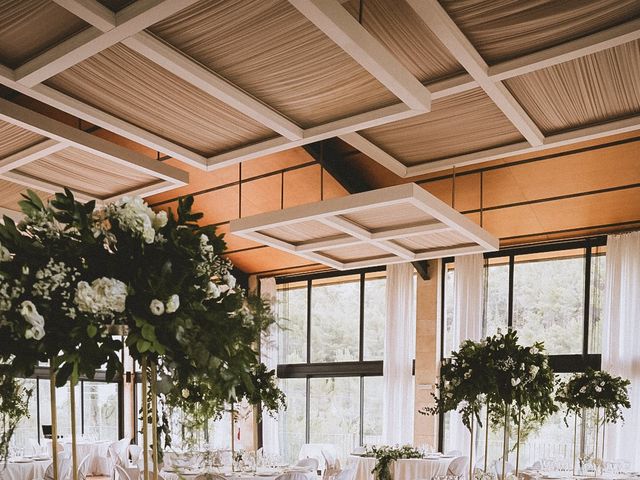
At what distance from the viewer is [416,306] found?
13.2 metres

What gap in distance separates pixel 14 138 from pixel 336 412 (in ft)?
32.8

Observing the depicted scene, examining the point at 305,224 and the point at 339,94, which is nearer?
the point at 339,94

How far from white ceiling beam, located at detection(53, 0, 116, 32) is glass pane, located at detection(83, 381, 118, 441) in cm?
1475

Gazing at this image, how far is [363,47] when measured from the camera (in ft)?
12.1

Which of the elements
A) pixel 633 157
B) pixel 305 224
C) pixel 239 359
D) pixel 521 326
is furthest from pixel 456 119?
pixel 521 326

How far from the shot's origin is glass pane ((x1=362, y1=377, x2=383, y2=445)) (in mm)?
13586

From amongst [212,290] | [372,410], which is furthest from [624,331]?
[212,290]

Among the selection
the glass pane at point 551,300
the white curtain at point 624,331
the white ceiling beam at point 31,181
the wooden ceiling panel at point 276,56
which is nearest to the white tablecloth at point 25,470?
the white ceiling beam at point 31,181

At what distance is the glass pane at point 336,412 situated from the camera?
45.9 ft

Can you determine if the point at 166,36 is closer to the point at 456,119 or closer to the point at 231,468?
the point at 456,119

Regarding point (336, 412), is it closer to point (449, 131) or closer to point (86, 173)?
point (86, 173)

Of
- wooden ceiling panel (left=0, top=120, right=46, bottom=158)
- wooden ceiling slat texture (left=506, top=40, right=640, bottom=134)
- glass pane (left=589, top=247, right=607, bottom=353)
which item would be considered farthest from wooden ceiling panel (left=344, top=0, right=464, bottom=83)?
glass pane (left=589, top=247, right=607, bottom=353)

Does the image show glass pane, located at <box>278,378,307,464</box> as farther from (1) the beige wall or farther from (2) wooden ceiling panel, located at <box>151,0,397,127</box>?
(2) wooden ceiling panel, located at <box>151,0,397,127</box>

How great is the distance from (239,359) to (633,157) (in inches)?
339
